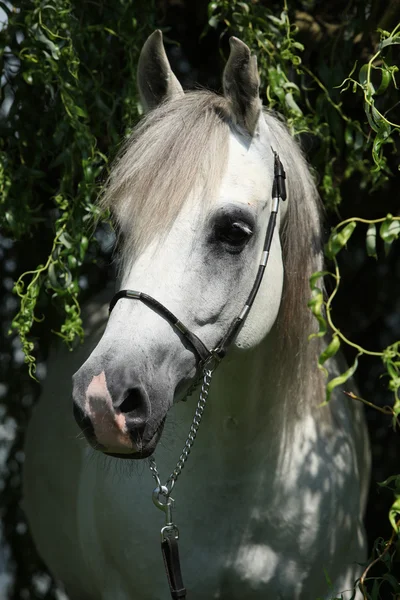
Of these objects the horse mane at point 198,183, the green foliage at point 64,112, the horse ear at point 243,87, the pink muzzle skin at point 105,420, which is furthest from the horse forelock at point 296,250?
the pink muzzle skin at point 105,420

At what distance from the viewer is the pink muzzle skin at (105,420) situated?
1440 mm

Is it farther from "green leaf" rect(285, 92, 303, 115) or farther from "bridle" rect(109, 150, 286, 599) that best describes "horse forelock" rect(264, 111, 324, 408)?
"green leaf" rect(285, 92, 303, 115)

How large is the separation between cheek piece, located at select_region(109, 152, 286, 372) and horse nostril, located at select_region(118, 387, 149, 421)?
0.51 ft

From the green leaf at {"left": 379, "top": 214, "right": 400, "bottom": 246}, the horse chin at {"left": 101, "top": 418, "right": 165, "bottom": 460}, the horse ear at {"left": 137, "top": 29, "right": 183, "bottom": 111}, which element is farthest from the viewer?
the horse ear at {"left": 137, "top": 29, "right": 183, "bottom": 111}

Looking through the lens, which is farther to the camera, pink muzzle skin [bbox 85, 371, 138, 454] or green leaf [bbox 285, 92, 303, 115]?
green leaf [bbox 285, 92, 303, 115]

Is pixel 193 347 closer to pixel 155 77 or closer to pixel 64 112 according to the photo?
pixel 155 77

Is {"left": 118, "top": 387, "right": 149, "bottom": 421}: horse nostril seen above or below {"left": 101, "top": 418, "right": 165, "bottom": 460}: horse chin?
above

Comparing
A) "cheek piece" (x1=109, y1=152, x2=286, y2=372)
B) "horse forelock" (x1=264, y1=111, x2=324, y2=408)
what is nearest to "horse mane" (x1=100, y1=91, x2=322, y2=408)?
"horse forelock" (x1=264, y1=111, x2=324, y2=408)

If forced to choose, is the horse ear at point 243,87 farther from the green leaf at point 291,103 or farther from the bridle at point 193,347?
the green leaf at point 291,103

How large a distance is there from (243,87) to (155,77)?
0.97 ft

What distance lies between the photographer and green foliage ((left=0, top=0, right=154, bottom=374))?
210 centimetres

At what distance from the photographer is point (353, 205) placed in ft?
9.45

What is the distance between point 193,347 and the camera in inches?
62.9

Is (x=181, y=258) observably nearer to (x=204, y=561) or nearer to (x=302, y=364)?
(x=302, y=364)
